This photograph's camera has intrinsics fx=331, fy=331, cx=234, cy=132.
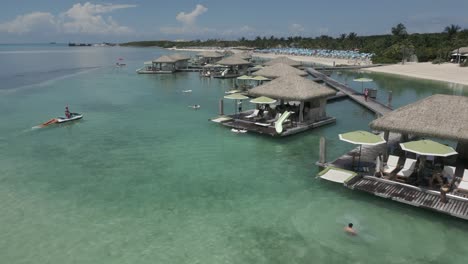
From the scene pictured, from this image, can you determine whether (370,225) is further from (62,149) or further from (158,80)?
(158,80)

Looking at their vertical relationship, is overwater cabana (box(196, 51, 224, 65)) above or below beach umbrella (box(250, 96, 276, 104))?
above

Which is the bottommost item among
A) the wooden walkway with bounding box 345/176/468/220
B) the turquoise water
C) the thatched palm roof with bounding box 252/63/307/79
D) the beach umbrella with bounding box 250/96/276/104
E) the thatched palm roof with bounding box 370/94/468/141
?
the turquoise water

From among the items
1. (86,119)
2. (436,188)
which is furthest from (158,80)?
(436,188)

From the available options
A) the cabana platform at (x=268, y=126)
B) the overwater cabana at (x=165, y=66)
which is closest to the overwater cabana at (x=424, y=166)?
the cabana platform at (x=268, y=126)

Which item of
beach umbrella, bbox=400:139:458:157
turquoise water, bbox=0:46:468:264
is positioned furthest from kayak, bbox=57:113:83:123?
beach umbrella, bbox=400:139:458:157

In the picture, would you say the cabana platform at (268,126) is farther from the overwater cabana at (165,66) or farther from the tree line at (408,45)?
the tree line at (408,45)

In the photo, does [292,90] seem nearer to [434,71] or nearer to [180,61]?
[180,61]

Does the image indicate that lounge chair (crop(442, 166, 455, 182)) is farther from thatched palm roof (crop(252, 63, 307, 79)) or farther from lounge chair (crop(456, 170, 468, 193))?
thatched palm roof (crop(252, 63, 307, 79))
